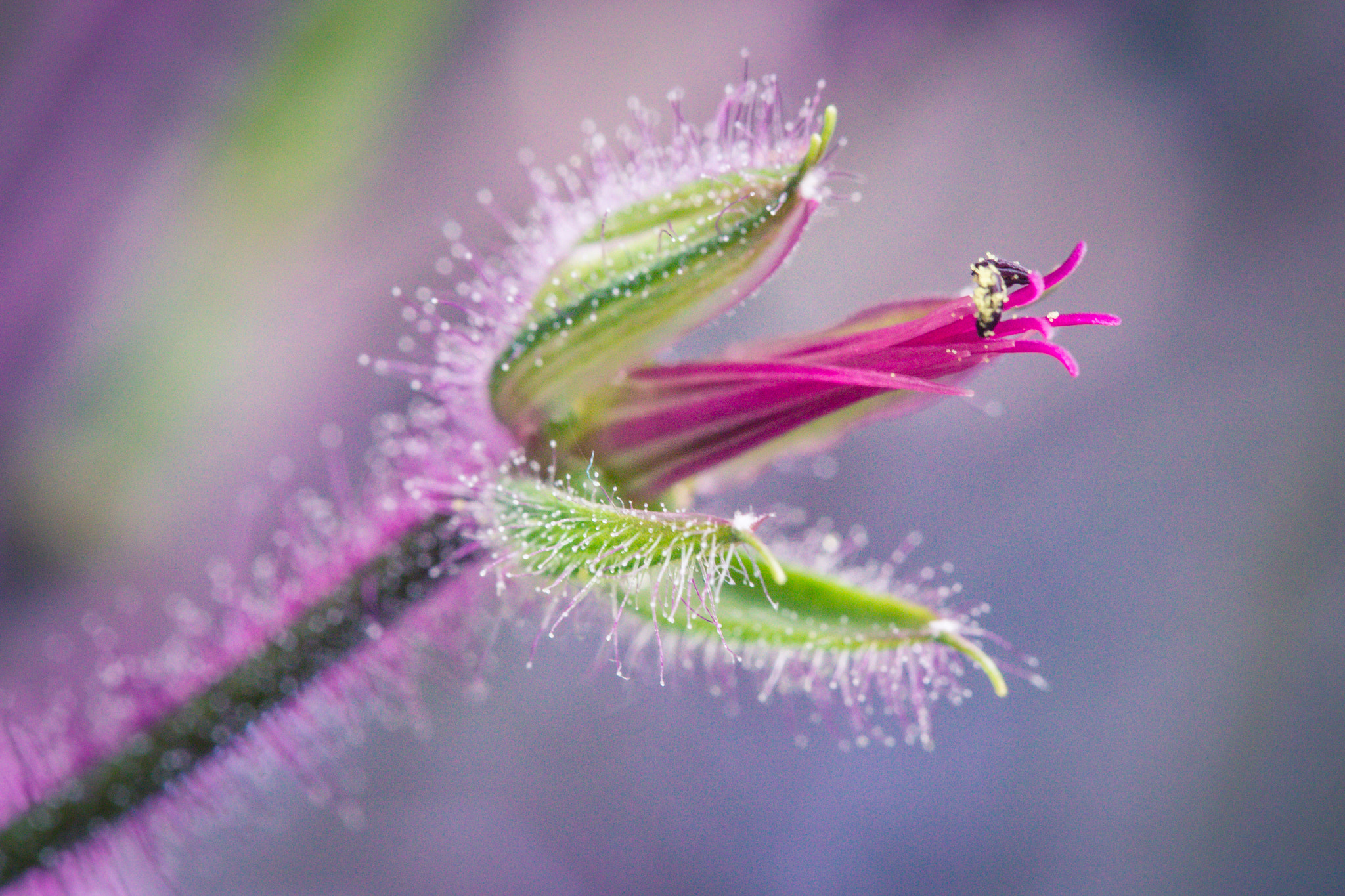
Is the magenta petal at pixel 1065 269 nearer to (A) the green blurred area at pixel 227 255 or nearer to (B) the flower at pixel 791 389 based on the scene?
(B) the flower at pixel 791 389

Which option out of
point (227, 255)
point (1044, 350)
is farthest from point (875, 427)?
point (1044, 350)

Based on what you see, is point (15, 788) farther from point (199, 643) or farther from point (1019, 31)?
point (1019, 31)

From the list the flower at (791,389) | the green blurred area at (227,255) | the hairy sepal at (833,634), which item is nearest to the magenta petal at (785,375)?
the flower at (791,389)

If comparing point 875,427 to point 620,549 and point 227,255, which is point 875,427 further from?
point 620,549

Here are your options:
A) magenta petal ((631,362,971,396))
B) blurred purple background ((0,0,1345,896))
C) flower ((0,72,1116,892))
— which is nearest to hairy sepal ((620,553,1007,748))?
flower ((0,72,1116,892))

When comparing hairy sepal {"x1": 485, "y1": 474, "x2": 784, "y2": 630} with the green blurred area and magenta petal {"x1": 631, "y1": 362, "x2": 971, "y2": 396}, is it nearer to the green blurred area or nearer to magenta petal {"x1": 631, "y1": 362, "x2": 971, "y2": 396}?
magenta petal {"x1": 631, "y1": 362, "x2": 971, "y2": 396}

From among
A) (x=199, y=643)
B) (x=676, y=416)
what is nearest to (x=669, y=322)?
(x=676, y=416)
